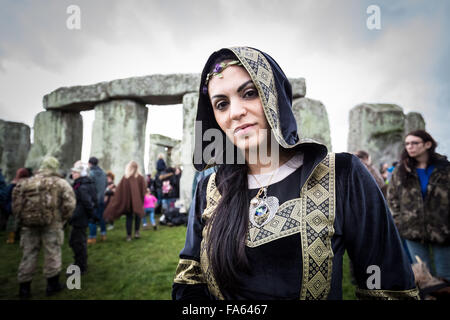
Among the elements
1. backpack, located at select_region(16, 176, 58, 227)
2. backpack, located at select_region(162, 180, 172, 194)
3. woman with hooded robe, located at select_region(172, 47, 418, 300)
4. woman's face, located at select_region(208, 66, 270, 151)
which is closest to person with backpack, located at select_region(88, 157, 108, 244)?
backpack, located at select_region(16, 176, 58, 227)

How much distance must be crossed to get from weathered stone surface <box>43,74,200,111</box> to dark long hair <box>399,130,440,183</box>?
635 centimetres

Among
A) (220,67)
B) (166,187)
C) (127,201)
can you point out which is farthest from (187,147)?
(220,67)

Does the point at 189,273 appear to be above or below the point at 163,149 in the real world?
below

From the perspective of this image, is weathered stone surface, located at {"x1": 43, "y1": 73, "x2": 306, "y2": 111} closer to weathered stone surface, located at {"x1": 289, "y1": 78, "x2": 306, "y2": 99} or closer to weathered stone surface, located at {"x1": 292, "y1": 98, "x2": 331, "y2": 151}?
weathered stone surface, located at {"x1": 289, "y1": 78, "x2": 306, "y2": 99}

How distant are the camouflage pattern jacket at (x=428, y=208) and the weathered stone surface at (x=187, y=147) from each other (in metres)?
5.62

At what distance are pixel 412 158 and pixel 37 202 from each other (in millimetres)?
4796

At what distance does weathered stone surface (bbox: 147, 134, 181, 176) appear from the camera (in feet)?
49.8

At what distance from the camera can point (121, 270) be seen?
3896 mm

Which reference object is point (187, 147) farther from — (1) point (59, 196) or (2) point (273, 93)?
(2) point (273, 93)

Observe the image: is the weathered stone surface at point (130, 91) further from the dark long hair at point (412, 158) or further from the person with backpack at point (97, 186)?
the dark long hair at point (412, 158)

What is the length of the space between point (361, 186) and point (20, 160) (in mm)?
13553

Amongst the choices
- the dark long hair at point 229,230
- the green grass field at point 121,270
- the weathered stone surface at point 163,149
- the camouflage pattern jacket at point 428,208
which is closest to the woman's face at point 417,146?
the camouflage pattern jacket at point 428,208

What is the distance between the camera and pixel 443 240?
94.0 inches
